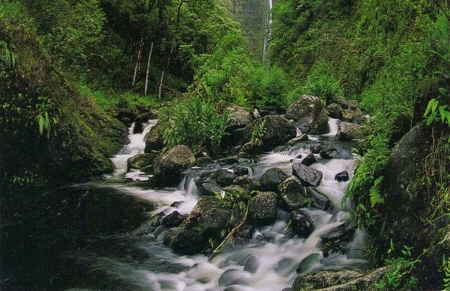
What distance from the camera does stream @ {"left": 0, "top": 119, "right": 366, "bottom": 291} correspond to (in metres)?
5.48

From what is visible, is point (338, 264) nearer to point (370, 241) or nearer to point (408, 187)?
point (370, 241)

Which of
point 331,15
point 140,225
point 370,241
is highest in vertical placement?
point 331,15

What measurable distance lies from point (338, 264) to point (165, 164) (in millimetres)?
5326

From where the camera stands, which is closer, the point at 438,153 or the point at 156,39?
the point at 438,153

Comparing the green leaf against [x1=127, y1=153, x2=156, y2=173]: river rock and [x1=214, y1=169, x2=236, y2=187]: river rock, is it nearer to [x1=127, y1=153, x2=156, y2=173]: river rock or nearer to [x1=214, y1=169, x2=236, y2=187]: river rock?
[x1=214, y1=169, x2=236, y2=187]: river rock

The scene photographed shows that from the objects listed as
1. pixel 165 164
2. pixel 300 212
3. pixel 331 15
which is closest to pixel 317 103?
pixel 165 164

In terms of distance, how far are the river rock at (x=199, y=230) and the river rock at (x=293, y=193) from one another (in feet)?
3.59

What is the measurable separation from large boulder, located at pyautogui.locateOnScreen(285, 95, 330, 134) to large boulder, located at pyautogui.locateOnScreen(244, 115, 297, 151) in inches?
33.4

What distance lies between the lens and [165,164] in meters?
9.57

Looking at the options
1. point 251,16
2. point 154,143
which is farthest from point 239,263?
point 251,16

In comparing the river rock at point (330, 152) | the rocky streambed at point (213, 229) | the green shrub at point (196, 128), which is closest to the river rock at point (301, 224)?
the rocky streambed at point (213, 229)

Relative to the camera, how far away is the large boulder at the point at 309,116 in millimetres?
12258

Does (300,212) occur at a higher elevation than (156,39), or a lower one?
lower

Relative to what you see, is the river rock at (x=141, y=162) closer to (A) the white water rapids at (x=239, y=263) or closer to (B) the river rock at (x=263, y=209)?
(A) the white water rapids at (x=239, y=263)
